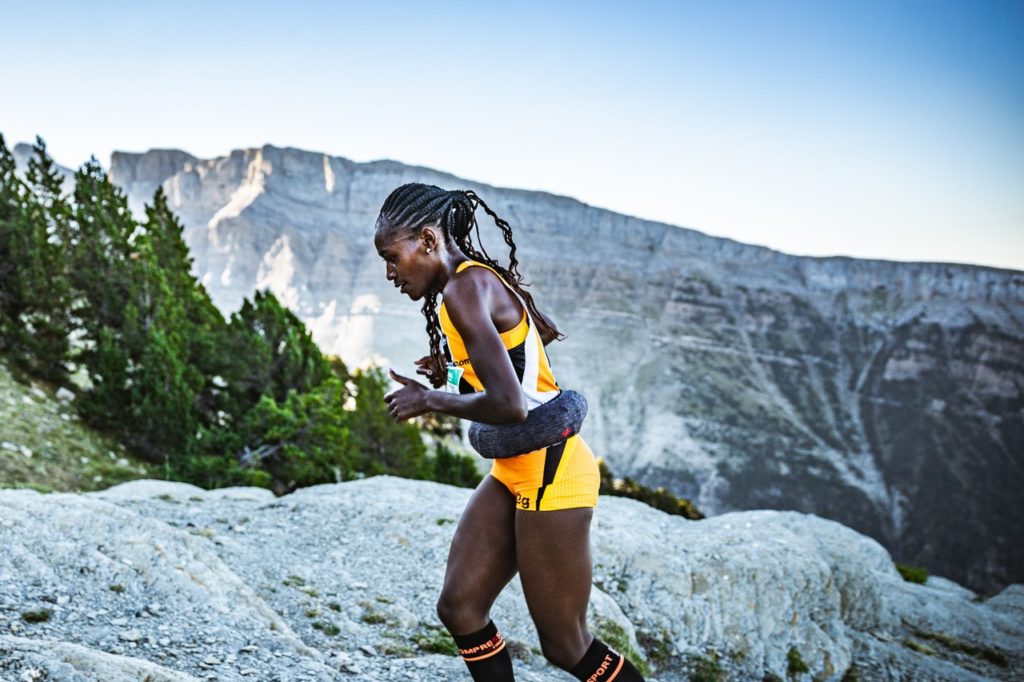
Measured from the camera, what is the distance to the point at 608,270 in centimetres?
13738

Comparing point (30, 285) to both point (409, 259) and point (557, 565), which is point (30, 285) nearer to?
point (409, 259)

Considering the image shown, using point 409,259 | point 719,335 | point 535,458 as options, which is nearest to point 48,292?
point 409,259

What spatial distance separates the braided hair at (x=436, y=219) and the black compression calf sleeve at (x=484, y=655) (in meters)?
1.25

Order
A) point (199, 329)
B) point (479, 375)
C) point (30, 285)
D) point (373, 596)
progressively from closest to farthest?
point (479, 375) → point (373, 596) → point (30, 285) → point (199, 329)

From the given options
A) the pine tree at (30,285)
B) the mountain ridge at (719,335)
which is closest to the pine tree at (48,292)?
the pine tree at (30,285)

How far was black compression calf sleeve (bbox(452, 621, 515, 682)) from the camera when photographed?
3.09 meters

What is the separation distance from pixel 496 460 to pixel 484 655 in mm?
871

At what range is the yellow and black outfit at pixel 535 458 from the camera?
2.91 meters

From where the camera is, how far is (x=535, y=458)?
115 inches

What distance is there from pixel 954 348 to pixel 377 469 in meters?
134

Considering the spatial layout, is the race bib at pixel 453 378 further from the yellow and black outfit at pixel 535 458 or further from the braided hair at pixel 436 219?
the braided hair at pixel 436 219

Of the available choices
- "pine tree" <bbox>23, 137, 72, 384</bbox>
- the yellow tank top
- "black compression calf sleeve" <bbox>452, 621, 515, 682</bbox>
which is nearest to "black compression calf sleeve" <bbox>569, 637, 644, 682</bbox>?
"black compression calf sleeve" <bbox>452, 621, 515, 682</bbox>

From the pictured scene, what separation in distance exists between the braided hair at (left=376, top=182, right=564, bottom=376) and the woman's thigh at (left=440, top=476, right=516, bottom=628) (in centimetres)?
72

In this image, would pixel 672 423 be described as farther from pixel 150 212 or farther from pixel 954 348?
pixel 150 212
